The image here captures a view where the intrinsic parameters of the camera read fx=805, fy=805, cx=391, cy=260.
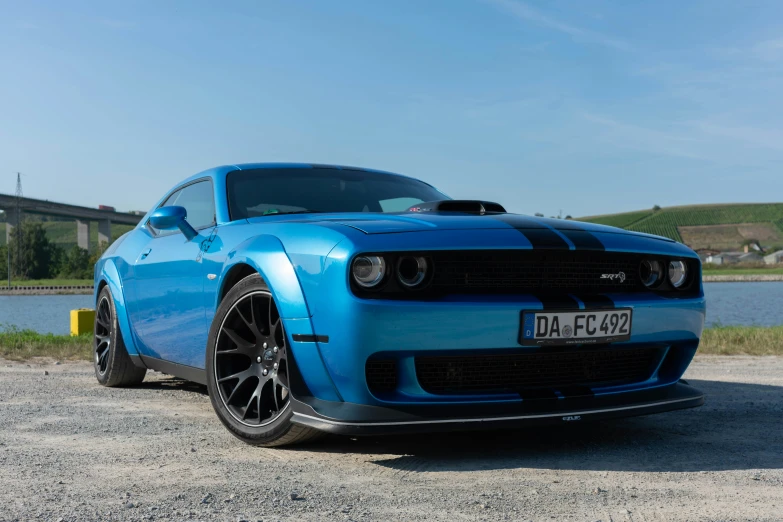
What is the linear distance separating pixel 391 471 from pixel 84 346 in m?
6.23

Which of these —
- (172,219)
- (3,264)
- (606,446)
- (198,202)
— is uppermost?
(198,202)

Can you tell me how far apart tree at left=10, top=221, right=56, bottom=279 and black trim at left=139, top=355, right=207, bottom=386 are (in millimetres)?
86043

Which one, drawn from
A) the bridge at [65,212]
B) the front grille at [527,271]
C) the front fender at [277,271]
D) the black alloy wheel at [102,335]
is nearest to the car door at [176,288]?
the front fender at [277,271]

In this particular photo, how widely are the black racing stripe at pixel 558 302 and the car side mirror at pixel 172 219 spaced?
2034mm

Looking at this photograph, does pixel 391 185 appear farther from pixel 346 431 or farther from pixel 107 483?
pixel 107 483

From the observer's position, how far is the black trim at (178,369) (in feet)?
13.3

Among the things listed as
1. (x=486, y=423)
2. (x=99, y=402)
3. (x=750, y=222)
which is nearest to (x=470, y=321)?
(x=486, y=423)

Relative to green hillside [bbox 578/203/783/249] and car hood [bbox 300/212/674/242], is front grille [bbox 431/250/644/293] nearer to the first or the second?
car hood [bbox 300/212/674/242]

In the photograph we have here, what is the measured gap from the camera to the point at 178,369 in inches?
171

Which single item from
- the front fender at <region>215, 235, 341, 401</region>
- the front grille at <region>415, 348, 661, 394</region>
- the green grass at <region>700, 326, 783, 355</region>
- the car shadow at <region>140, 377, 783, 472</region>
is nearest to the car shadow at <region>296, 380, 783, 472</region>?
the car shadow at <region>140, 377, 783, 472</region>

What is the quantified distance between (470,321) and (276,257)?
83 cm

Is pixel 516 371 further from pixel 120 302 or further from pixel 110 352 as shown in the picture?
pixel 110 352

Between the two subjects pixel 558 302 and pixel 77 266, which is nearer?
pixel 558 302

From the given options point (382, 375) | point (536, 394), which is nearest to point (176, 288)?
point (382, 375)
